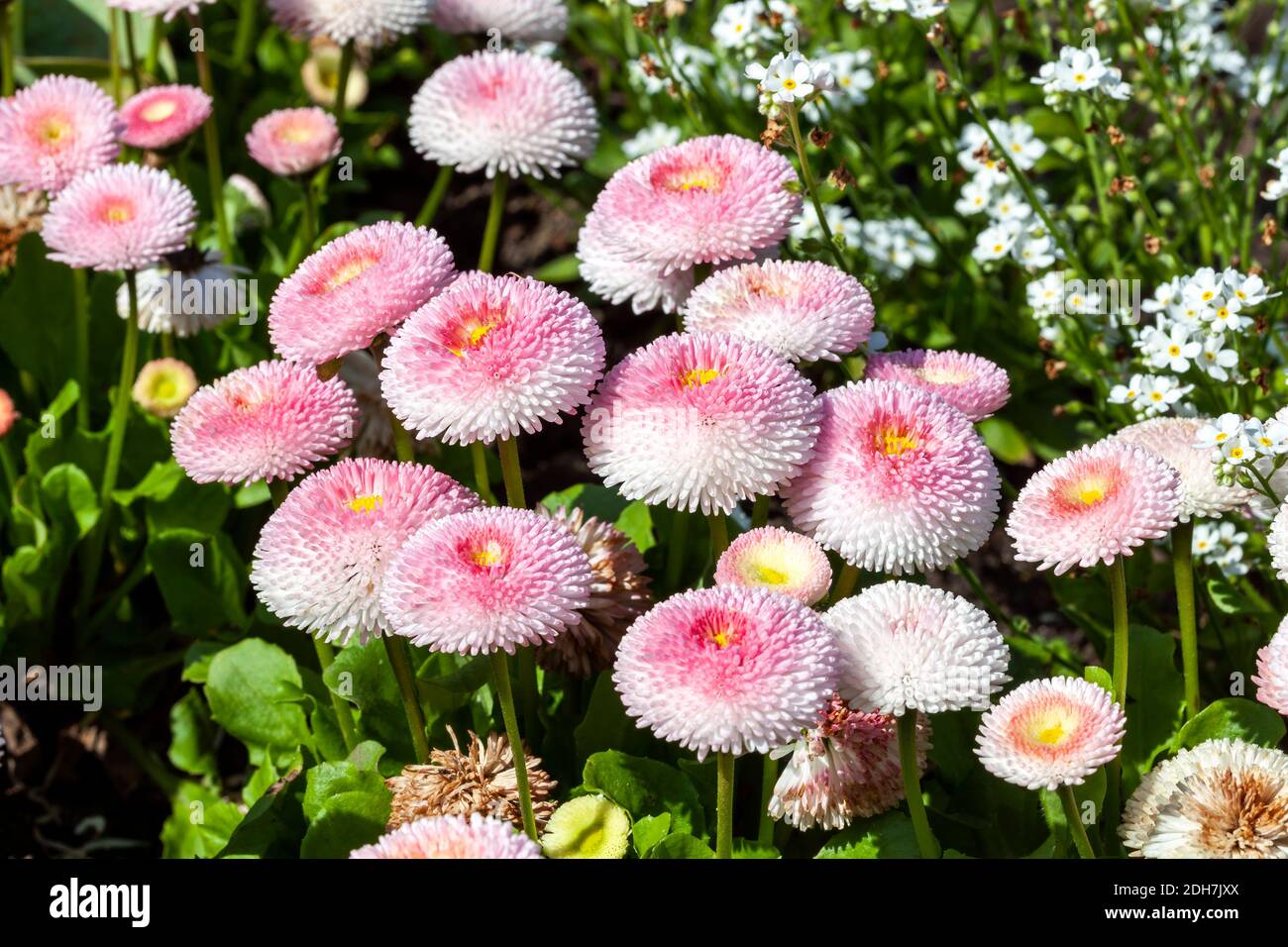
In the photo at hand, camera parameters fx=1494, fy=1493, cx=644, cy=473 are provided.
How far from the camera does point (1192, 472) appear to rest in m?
1.93

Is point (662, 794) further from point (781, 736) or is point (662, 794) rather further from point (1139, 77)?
point (1139, 77)

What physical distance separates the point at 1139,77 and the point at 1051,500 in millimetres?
1642

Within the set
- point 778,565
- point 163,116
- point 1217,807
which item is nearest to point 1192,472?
point 1217,807

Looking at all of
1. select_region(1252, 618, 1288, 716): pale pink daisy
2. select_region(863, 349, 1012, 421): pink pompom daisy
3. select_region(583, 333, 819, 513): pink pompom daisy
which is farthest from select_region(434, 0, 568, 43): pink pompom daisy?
select_region(1252, 618, 1288, 716): pale pink daisy

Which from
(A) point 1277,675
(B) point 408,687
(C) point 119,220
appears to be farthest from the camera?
(C) point 119,220

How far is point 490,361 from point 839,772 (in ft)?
2.08

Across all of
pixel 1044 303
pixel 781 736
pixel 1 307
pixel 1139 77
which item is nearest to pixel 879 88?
pixel 1139 77

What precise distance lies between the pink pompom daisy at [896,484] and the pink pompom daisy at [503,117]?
0.82 meters

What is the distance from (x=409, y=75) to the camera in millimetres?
4215

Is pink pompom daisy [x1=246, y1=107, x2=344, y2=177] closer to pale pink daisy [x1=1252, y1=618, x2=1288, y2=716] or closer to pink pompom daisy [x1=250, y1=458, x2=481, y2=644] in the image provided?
pink pompom daisy [x1=250, y1=458, x2=481, y2=644]

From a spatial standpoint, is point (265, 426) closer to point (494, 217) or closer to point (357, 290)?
point (357, 290)

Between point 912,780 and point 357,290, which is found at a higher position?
point 357,290

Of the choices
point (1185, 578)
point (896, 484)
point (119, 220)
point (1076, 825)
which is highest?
point (119, 220)

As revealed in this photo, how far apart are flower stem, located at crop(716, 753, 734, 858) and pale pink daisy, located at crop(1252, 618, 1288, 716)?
0.58 m
